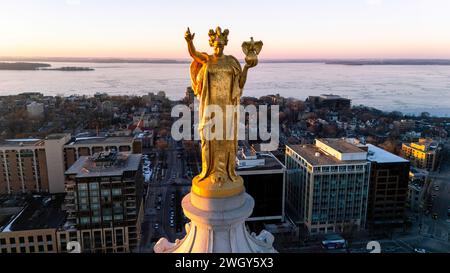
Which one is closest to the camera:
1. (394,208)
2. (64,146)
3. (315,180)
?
(315,180)

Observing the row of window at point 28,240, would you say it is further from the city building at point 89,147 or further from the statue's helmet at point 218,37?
the statue's helmet at point 218,37

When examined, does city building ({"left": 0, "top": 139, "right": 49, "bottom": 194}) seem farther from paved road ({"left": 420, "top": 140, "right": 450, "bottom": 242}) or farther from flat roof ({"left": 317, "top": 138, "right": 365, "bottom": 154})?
paved road ({"left": 420, "top": 140, "right": 450, "bottom": 242})

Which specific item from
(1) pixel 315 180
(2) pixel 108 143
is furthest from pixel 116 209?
(1) pixel 315 180

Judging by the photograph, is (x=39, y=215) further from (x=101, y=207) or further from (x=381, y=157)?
(x=381, y=157)

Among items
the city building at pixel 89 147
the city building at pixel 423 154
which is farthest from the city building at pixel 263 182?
the city building at pixel 423 154

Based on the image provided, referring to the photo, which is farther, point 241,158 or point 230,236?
point 241,158
